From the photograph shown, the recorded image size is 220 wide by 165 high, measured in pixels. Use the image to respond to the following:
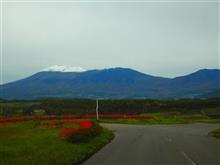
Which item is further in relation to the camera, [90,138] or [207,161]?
[90,138]

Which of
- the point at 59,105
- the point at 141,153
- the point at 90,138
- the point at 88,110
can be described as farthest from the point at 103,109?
the point at 141,153

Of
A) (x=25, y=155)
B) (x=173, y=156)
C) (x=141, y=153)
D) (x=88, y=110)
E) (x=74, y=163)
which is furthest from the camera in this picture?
(x=88, y=110)

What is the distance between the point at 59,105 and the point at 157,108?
19.9 metres

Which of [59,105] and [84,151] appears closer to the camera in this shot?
[84,151]

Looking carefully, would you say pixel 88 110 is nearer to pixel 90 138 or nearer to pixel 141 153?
pixel 90 138

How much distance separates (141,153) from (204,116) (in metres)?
49.2

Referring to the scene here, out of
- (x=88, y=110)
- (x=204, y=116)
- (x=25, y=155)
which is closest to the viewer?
(x=25, y=155)

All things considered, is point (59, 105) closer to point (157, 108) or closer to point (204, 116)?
point (157, 108)

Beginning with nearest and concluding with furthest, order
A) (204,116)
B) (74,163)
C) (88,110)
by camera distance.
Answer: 1. (74,163)
2. (204,116)
3. (88,110)

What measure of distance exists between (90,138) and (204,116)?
44.8 m

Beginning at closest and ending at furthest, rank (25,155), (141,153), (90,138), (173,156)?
(25,155) → (173,156) → (141,153) → (90,138)

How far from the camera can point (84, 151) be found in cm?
1758

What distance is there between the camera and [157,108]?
83875mm

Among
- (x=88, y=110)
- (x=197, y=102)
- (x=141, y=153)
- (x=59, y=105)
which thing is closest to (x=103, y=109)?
(x=88, y=110)
